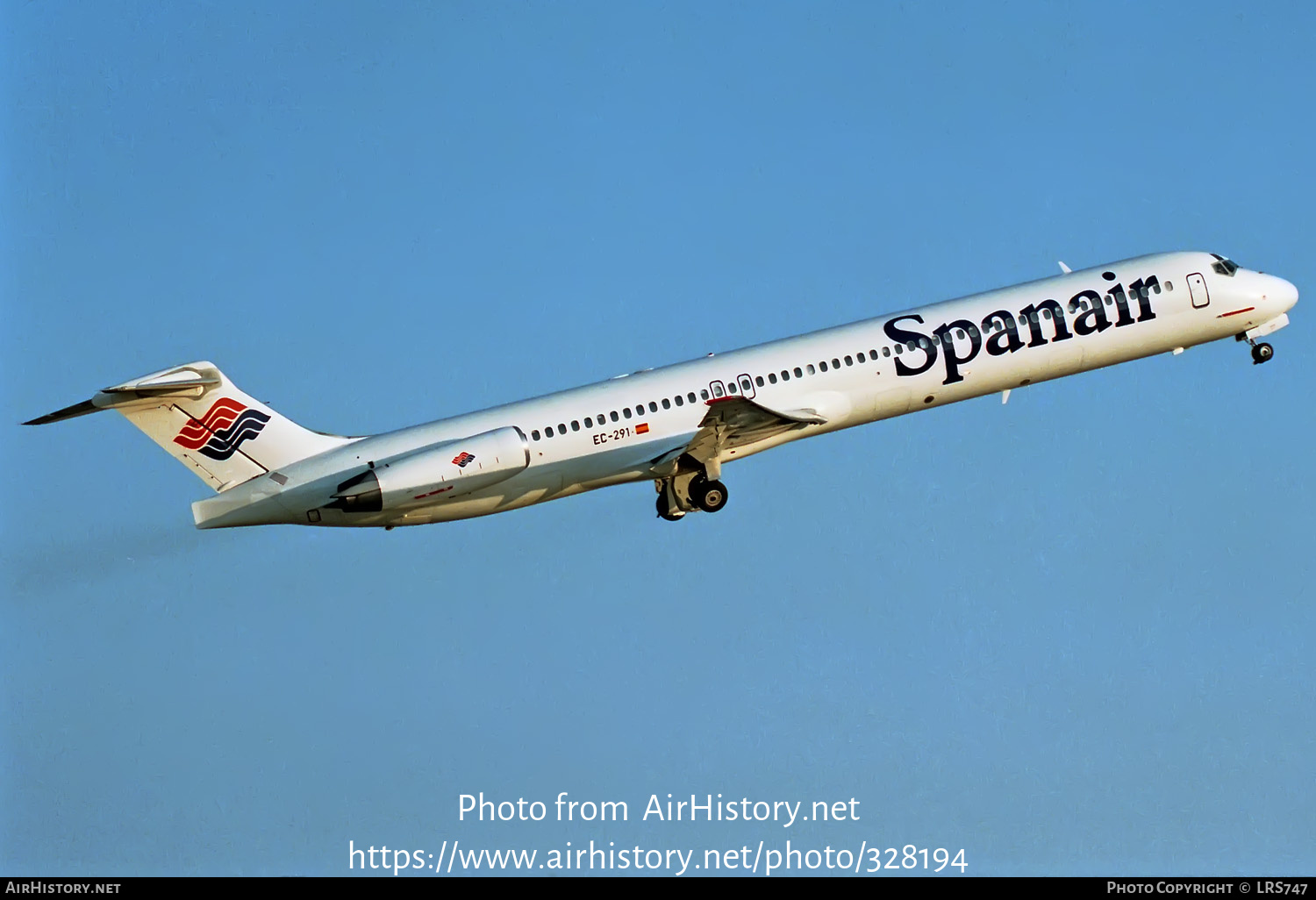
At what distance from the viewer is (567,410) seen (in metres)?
33.6

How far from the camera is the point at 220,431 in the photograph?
3275 cm

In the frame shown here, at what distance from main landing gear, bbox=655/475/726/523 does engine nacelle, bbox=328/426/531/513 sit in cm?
378

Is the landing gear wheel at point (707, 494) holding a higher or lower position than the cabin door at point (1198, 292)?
lower

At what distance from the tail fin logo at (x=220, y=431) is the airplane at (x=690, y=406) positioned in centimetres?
2

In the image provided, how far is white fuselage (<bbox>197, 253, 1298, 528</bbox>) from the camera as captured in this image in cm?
3275

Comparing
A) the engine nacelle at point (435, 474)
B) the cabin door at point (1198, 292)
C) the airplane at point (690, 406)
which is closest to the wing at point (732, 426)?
the airplane at point (690, 406)

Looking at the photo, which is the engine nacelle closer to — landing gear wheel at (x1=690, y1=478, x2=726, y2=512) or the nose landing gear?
landing gear wheel at (x1=690, y1=478, x2=726, y2=512)

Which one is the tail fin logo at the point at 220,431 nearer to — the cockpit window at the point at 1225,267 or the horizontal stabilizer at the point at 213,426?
the horizontal stabilizer at the point at 213,426

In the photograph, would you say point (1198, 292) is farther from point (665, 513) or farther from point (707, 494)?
point (665, 513)

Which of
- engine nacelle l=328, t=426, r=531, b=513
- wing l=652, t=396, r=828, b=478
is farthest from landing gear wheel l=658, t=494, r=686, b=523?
engine nacelle l=328, t=426, r=531, b=513

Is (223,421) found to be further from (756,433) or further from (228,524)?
(756,433)

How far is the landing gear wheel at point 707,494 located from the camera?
115ft
